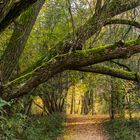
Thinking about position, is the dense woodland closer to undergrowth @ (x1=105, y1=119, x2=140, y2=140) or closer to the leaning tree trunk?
the leaning tree trunk

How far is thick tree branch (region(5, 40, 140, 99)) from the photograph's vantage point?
7.91 metres

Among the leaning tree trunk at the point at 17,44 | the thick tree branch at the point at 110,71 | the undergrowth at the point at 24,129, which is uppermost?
the leaning tree trunk at the point at 17,44

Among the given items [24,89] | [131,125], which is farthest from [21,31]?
[131,125]

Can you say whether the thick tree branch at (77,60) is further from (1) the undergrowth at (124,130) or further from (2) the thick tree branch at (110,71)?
(1) the undergrowth at (124,130)

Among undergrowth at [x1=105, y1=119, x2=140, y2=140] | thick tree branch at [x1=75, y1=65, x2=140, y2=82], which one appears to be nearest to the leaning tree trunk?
thick tree branch at [x1=75, y1=65, x2=140, y2=82]

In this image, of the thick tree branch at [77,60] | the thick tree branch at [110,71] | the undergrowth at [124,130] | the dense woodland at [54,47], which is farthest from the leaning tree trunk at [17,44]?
the undergrowth at [124,130]

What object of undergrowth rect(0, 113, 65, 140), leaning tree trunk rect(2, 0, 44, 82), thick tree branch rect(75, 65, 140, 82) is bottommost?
undergrowth rect(0, 113, 65, 140)

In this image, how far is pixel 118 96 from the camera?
23.3 m

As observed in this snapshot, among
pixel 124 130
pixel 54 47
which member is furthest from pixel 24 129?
pixel 124 130

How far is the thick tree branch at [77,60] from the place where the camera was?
7.91 meters

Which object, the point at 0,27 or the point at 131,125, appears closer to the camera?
the point at 0,27

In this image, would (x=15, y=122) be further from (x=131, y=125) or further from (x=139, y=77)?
(x=131, y=125)

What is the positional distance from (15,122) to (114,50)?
3654 millimetres

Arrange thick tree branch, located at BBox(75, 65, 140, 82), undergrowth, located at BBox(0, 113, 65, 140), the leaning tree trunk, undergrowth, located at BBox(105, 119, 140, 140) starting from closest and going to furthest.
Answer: undergrowth, located at BBox(0, 113, 65, 140) → thick tree branch, located at BBox(75, 65, 140, 82) → the leaning tree trunk → undergrowth, located at BBox(105, 119, 140, 140)
